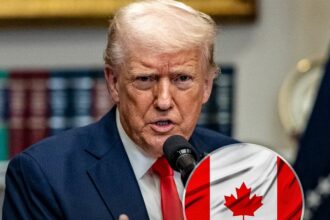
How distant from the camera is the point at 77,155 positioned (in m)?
2.21

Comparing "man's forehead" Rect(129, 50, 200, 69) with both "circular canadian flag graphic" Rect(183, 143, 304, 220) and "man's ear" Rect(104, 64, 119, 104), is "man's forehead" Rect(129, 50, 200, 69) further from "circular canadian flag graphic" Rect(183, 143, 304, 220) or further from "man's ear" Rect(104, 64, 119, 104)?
"circular canadian flag graphic" Rect(183, 143, 304, 220)

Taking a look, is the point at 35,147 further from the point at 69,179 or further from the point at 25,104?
the point at 25,104

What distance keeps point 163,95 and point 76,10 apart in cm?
204

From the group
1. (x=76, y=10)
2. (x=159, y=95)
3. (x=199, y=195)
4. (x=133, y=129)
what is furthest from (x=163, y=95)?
(x=76, y=10)

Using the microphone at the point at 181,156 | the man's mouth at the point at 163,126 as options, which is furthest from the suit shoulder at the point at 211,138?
the microphone at the point at 181,156

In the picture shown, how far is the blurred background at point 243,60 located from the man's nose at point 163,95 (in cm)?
197

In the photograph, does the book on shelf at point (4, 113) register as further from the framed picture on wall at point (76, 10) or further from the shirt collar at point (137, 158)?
the shirt collar at point (137, 158)

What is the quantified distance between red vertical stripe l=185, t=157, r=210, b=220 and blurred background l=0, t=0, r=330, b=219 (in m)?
2.32

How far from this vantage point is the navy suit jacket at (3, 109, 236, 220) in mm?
2102

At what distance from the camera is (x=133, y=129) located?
2186 millimetres

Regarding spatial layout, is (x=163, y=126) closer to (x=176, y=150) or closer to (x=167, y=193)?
(x=167, y=193)

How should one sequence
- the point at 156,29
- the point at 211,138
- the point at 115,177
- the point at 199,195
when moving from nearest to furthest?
the point at 199,195 < the point at 156,29 < the point at 115,177 < the point at 211,138

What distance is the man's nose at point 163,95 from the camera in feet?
6.84

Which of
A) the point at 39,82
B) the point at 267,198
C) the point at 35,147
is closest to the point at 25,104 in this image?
the point at 39,82
